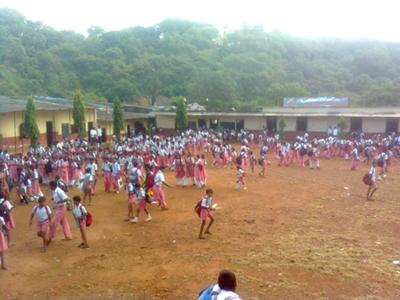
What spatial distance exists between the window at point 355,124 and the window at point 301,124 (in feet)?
11.9

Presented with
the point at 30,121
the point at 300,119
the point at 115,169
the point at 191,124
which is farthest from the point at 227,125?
the point at 115,169

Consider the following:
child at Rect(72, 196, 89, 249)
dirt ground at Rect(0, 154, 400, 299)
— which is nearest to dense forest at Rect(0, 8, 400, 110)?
dirt ground at Rect(0, 154, 400, 299)

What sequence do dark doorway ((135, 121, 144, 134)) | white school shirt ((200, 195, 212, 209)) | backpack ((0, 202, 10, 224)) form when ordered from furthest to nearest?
dark doorway ((135, 121, 144, 134)) → white school shirt ((200, 195, 212, 209)) → backpack ((0, 202, 10, 224))

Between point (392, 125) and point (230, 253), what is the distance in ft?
91.5

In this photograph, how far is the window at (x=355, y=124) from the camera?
116ft

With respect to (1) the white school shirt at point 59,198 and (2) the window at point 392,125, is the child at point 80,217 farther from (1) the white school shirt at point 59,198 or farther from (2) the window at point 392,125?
(2) the window at point 392,125

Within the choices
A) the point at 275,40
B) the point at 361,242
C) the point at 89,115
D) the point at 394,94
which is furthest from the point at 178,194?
the point at 275,40

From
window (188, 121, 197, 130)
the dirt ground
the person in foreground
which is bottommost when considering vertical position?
the dirt ground

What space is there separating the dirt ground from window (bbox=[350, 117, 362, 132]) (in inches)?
808

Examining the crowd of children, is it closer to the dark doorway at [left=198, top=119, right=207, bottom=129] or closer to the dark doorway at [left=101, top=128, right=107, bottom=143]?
the dark doorway at [left=101, top=128, right=107, bottom=143]

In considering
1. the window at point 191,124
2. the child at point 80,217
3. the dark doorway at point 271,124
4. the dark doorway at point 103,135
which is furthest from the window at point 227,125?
the child at point 80,217

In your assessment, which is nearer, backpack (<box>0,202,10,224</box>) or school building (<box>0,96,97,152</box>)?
backpack (<box>0,202,10,224</box>)

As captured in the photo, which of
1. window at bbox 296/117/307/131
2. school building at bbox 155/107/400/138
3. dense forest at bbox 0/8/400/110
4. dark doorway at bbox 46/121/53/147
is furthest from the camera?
dense forest at bbox 0/8/400/110

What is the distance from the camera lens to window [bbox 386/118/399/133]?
33781 mm
